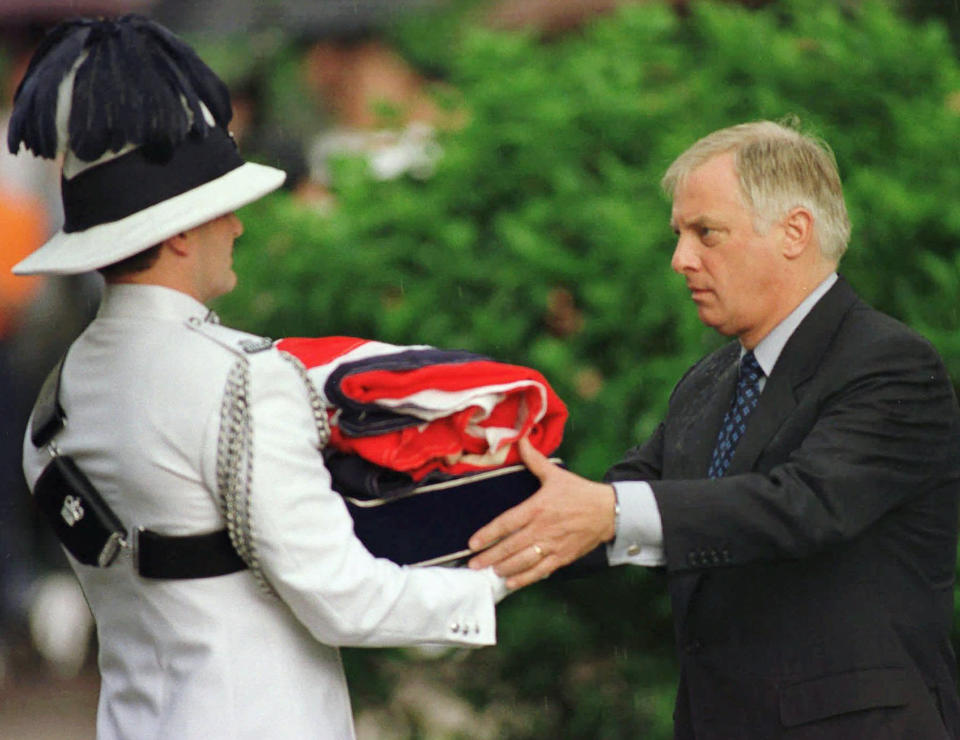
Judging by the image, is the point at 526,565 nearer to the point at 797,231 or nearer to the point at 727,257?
A: the point at 727,257

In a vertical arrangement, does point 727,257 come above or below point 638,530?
above

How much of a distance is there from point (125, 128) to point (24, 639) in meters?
5.92

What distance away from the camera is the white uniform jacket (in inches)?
106

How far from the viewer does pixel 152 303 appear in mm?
2799

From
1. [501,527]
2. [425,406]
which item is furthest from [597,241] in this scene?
[425,406]

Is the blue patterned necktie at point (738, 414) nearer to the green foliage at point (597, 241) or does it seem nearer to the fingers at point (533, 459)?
the fingers at point (533, 459)

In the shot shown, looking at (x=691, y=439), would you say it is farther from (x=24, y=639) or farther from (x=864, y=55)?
(x=24, y=639)

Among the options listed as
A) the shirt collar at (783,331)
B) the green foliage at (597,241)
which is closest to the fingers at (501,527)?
the shirt collar at (783,331)

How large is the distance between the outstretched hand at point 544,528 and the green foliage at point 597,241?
1.43 metres

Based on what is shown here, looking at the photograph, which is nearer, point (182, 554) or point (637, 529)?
point (182, 554)

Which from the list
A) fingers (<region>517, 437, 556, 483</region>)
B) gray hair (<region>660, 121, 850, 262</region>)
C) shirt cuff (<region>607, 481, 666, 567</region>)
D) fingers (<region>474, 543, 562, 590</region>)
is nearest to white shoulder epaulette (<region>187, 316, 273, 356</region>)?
fingers (<region>517, 437, 556, 483</region>)

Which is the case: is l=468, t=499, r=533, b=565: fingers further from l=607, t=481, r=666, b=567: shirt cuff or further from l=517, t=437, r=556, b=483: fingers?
l=607, t=481, r=666, b=567: shirt cuff

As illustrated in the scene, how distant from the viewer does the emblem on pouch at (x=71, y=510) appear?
2816 mm

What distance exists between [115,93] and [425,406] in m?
0.77
